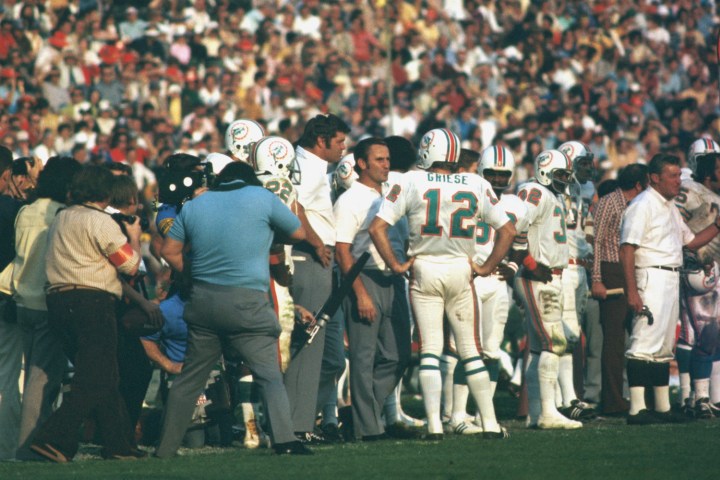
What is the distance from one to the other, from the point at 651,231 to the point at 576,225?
1.14 m

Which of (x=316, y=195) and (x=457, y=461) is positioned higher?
(x=316, y=195)

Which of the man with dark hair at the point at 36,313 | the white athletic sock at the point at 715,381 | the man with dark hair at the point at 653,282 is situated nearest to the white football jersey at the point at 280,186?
the man with dark hair at the point at 36,313

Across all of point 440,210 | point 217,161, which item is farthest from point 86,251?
point 440,210

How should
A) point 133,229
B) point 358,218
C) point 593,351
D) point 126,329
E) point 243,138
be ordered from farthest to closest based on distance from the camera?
point 593,351 → point 243,138 → point 358,218 → point 133,229 → point 126,329

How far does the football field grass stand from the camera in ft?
27.1

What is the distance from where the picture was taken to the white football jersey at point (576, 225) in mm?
12367

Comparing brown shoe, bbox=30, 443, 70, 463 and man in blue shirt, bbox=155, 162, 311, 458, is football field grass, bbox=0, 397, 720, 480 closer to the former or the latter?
brown shoe, bbox=30, 443, 70, 463

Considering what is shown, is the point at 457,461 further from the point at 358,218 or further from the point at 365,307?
the point at 358,218

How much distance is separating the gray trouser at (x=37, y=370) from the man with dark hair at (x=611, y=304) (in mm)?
5032

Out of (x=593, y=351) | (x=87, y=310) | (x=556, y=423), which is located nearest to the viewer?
(x=87, y=310)

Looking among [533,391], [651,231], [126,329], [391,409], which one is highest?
[651,231]

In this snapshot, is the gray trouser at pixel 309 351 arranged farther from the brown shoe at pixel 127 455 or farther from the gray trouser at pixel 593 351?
the gray trouser at pixel 593 351

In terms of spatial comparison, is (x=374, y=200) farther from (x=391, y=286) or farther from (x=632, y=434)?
(x=632, y=434)

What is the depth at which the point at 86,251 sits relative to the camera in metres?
9.27
